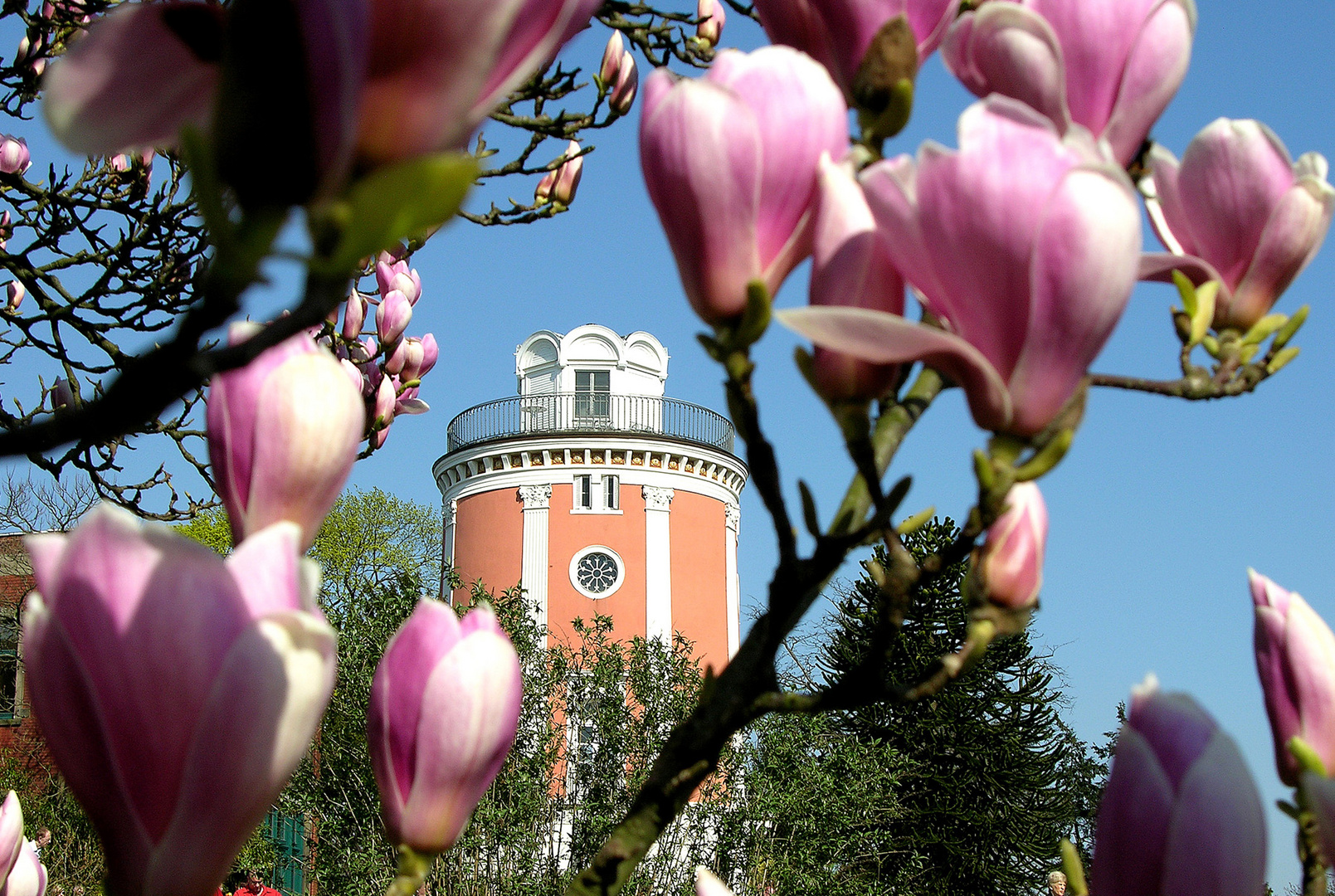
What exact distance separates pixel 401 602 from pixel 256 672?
10.7 meters

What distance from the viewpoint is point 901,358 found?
1.65 ft

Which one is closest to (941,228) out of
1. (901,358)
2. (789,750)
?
(901,358)

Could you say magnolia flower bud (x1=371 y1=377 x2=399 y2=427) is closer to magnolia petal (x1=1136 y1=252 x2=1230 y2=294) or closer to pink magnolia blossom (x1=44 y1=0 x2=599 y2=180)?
magnolia petal (x1=1136 y1=252 x2=1230 y2=294)

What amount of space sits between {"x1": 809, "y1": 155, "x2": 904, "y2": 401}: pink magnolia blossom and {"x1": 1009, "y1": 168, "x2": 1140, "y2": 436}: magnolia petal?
0.08 metres

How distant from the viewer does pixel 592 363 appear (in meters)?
31.0

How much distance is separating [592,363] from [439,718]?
30.5 meters

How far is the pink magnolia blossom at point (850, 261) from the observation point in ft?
1.83

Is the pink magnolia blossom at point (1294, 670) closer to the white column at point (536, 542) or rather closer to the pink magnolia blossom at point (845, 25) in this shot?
the pink magnolia blossom at point (845, 25)

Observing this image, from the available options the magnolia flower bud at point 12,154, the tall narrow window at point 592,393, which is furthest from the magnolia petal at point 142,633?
the tall narrow window at point 592,393

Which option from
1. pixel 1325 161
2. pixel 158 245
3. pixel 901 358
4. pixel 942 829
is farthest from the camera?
A: pixel 942 829

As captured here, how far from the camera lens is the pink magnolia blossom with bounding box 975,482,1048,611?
66cm

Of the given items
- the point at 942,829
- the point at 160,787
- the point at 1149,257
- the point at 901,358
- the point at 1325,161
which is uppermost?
the point at 942,829

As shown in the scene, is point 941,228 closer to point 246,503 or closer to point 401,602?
point 246,503

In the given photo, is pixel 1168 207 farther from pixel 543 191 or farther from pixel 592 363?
pixel 592 363
